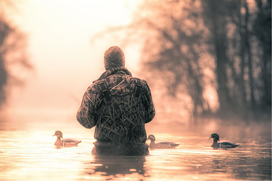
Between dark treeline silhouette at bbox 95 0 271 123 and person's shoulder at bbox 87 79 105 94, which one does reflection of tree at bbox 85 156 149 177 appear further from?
dark treeline silhouette at bbox 95 0 271 123

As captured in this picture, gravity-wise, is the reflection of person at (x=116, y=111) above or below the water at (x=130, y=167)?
above

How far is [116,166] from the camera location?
7184mm

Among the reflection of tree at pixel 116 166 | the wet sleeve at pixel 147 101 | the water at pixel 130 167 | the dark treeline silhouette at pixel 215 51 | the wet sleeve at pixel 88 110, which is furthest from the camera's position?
the dark treeline silhouette at pixel 215 51

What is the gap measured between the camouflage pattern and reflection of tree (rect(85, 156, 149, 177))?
0.45 ft

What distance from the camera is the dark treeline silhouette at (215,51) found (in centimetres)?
2583

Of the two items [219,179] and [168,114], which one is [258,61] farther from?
[219,179]

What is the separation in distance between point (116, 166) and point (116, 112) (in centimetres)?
88

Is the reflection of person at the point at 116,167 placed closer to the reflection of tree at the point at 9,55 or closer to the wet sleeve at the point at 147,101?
the wet sleeve at the point at 147,101

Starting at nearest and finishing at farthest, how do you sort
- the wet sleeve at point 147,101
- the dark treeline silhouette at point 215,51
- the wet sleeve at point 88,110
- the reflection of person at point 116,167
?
the reflection of person at point 116,167
the wet sleeve at point 88,110
the wet sleeve at point 147,101
the dark treeline silhouette at point 215,51

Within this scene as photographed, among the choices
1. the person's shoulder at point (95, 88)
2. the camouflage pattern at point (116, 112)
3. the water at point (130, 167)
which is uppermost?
the person's shoulder at point (95, 88)

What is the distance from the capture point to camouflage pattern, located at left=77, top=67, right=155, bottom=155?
299 inches

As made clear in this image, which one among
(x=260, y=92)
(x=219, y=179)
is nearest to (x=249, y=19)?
(x=260, y=92)

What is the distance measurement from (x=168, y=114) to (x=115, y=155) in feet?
59.4

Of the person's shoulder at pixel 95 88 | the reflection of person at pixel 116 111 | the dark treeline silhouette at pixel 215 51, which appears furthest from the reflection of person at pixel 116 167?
the dark treeline silhouette at pixel 215 51
